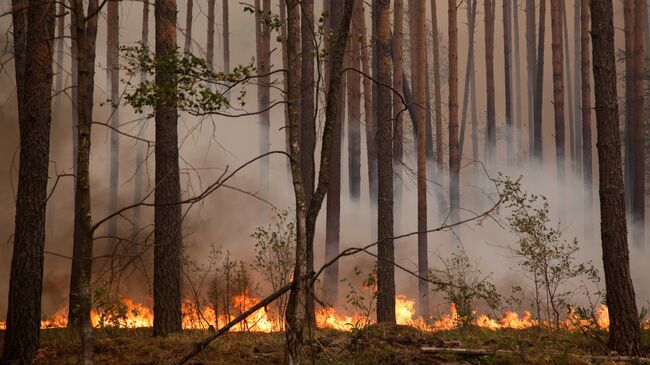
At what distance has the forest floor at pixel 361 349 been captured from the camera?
795cm

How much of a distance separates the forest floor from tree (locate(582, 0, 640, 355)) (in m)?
0.38

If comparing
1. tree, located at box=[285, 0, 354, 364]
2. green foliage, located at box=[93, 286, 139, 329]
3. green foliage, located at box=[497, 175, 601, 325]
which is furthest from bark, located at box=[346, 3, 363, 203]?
tree, located at box=[285, 0, 354, 364]

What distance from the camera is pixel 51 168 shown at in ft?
67.5

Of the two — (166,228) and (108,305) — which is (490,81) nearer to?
(166,228)

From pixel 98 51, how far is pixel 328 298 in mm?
16804

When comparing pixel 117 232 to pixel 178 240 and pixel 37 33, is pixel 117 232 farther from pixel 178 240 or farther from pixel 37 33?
pixel 37 33

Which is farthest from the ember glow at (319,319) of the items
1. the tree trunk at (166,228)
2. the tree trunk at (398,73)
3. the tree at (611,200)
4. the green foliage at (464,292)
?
the tree at (611,200)

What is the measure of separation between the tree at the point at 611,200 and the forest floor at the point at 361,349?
38 cm

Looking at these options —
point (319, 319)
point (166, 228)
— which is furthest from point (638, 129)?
point (166, 228)

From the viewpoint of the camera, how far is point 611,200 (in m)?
8.66

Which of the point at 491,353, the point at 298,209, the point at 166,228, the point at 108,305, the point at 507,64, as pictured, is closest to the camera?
the point at 298,209

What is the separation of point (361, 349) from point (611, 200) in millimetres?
3777

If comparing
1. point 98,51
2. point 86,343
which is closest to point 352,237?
point 98,51

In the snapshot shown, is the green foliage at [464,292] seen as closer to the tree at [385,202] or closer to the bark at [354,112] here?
the tree at [385,202]
